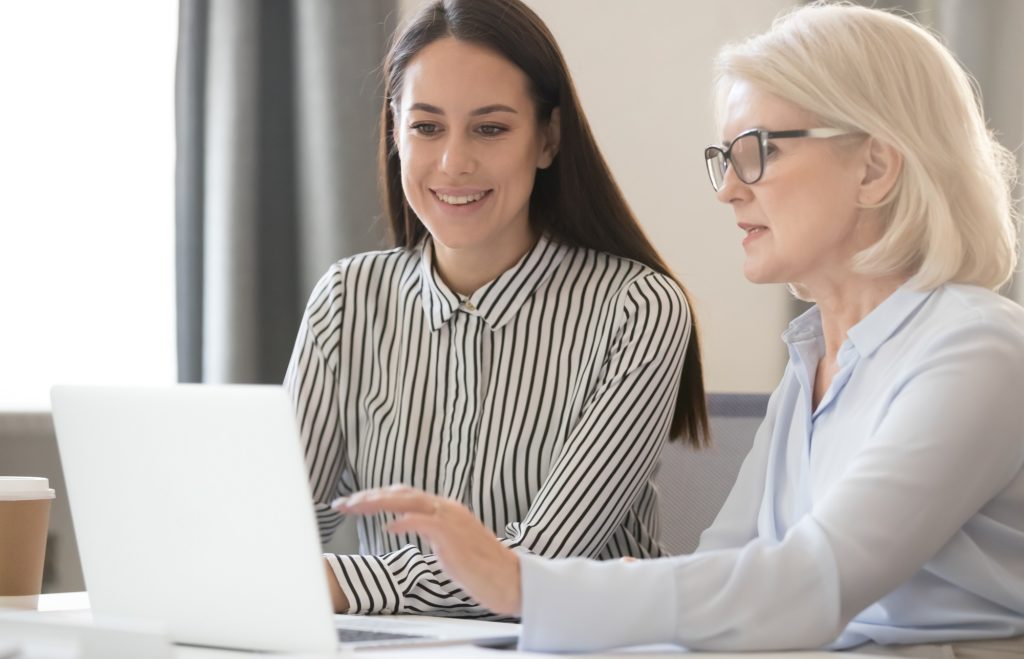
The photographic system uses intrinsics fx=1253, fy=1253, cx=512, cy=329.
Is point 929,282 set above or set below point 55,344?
above

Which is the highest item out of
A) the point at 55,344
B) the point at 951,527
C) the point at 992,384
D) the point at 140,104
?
the point at 140,104

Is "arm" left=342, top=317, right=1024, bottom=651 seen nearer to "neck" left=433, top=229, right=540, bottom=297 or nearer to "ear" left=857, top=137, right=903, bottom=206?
"ear" left=857, top=137, right=903, bottom=206

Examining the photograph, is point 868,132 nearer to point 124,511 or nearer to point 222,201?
point 124,511

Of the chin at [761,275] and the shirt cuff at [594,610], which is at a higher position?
the chin at [761,275]

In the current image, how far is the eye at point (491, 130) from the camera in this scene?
1.77 meters

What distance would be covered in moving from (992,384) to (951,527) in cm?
13

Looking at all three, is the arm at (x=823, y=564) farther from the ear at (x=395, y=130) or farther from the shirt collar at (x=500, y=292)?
the ear at (x=395, y=130)

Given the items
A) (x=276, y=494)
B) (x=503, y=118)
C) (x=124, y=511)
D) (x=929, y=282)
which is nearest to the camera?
(x=276, y=494)

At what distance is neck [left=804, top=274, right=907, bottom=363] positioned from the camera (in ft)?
4.43

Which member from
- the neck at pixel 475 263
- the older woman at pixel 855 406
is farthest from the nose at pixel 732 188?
the neck at pixel 475 263

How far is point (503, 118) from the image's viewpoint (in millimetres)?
1751

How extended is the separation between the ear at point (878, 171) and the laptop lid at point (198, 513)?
0.72 m

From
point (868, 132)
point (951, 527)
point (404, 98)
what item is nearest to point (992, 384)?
point (951, 527)

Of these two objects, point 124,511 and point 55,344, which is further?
point 55,344
